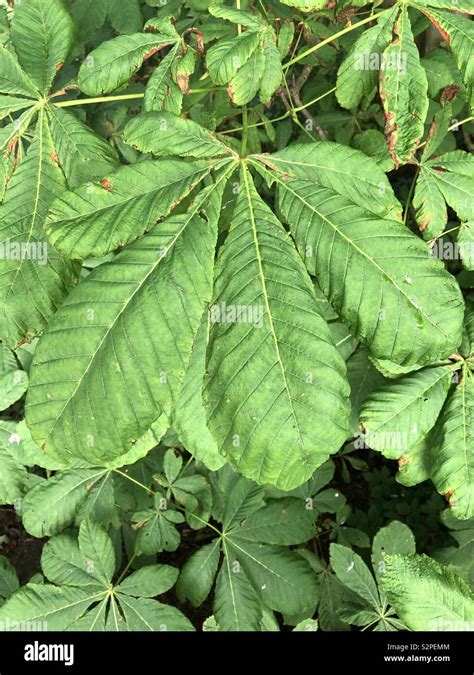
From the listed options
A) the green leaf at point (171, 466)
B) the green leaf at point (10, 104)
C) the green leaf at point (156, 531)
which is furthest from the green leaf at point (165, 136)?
the green leaf at point (156, 531)

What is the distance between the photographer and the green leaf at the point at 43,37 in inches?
60.8

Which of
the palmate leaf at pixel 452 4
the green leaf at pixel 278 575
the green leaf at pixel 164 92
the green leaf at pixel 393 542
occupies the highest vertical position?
the palmate leaf at pixel 452 4

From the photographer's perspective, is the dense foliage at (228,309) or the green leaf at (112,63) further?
the green leaf at (112,63)

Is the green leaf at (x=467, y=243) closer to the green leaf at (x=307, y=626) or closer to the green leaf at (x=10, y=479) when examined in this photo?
the green leaf at (x=307, y=626)

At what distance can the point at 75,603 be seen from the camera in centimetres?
206

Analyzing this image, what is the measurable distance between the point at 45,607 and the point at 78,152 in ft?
5.04

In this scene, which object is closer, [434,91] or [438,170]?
[438,170]

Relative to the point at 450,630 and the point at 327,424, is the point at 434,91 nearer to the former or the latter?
the point at 327,424

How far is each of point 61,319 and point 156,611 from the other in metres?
1.34

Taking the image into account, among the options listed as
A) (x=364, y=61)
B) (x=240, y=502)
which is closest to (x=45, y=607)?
(x=240, y=502)

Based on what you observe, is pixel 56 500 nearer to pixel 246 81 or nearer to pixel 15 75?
pixel 15 75

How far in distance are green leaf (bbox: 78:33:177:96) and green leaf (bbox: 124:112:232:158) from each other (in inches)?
7.7
